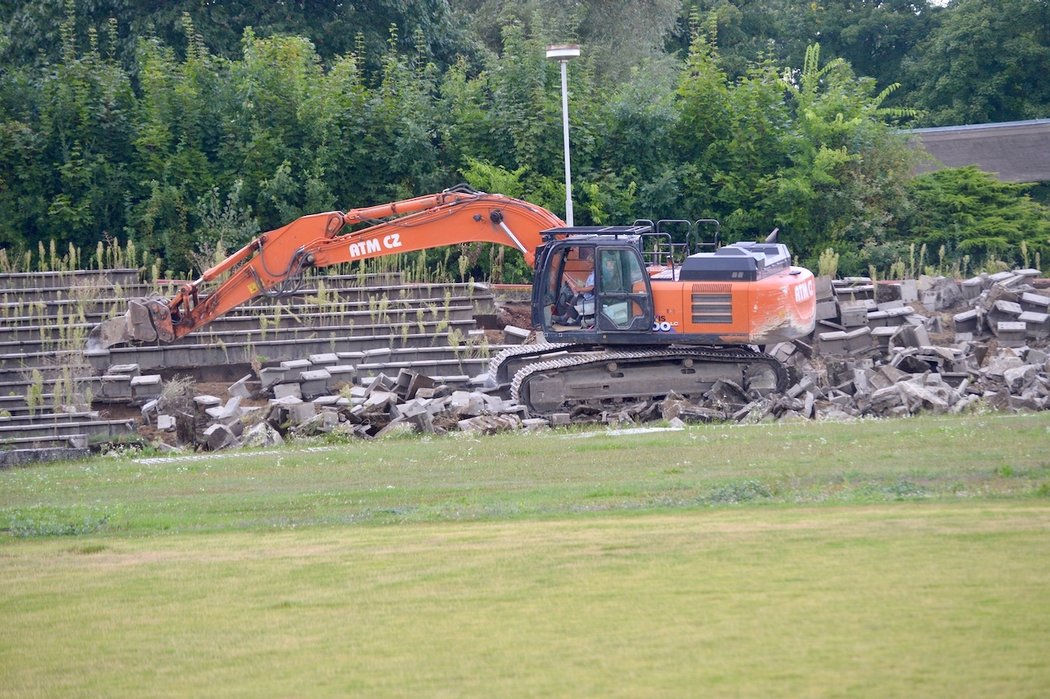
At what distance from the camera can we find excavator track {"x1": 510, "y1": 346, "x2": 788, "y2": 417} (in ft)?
60.6

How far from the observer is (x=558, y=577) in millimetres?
8758

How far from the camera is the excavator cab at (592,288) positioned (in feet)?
59.7

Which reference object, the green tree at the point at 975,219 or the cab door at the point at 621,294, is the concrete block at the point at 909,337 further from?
the green tree at the point at 975,219

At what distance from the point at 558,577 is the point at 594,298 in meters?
10.1

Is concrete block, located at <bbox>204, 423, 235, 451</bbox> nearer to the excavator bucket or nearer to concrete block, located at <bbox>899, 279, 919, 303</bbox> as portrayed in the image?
the excavator bucket

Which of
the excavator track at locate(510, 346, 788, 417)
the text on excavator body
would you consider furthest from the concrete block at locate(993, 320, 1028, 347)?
the text on excavator body

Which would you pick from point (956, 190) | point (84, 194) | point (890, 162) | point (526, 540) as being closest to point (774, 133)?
point (890, 162)

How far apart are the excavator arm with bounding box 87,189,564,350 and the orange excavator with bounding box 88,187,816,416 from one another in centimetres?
2

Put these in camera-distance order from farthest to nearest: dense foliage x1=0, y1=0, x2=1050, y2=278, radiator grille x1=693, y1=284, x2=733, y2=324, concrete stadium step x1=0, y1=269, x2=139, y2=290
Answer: dense foliage x1=0, y1=0, x2=1050, y2=278, concrete stadium step x1=0, y1=269, x2=139, y2=290, radiator grille x1=693, y1=284, x2=733, y2=324

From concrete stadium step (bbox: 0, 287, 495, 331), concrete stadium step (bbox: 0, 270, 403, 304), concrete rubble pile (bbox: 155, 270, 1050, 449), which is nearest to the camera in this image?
concrete rubble pile (bbox: 155, 270, 1050, 449)

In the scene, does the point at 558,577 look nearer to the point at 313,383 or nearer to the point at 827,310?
the point at 313,383

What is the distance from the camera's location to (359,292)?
981 inches

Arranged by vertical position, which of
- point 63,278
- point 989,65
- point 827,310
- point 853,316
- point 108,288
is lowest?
point 853,316

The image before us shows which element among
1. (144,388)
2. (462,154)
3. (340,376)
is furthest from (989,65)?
(144,388)
